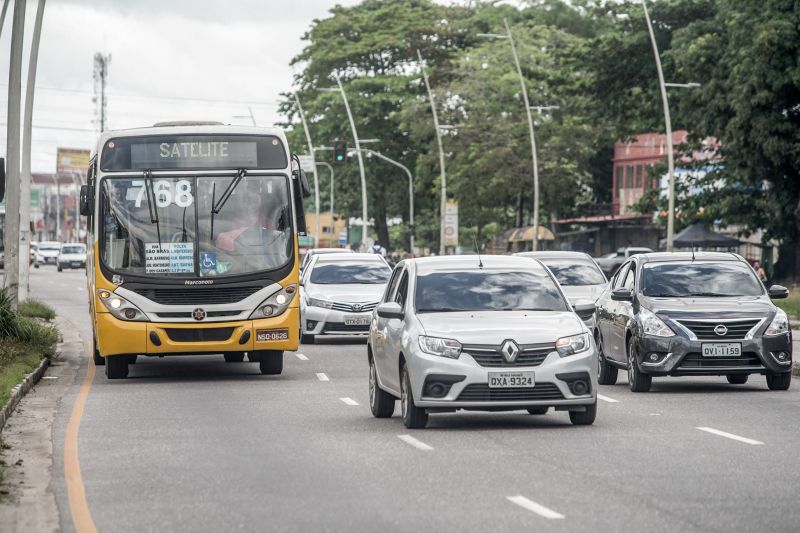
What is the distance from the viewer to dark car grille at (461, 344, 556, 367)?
14.7m

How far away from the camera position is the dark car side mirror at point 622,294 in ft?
65.6

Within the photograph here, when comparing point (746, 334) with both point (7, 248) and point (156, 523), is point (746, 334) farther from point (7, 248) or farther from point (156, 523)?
point (7, 248)

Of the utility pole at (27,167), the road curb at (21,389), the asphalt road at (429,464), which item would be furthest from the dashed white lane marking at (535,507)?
the utility pole at (27,167)

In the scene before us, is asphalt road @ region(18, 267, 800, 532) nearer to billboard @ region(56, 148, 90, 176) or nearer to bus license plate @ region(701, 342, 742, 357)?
bus license plate @ region(701, 342, 742, 357)

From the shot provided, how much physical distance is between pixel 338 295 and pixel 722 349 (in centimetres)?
1210

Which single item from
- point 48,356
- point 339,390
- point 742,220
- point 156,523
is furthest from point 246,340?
point 742,220

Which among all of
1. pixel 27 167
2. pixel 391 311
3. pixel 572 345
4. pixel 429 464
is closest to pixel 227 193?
pixel 391 311

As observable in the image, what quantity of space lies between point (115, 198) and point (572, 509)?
1258 cm

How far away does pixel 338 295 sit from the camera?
1195 inches

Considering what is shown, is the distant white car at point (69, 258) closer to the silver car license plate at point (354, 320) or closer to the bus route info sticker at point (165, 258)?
→ the silver car license plate at point (354, 320)

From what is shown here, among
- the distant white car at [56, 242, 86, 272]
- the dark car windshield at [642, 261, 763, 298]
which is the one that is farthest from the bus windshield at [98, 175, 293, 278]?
the distant white car at [56, 242, 86, 272]

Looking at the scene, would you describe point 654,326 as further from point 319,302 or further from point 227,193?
point 319,302

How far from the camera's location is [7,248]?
90.6 feet

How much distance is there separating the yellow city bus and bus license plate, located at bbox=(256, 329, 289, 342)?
0.5 inches
